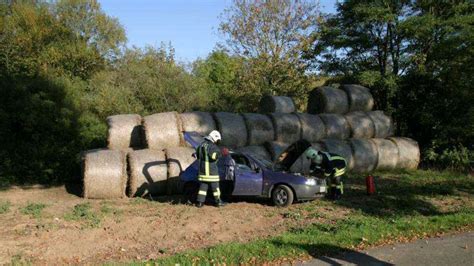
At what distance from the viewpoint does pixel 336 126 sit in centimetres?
1620

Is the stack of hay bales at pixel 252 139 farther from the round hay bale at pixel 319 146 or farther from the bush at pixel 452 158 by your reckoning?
the bush at pixel 452 158

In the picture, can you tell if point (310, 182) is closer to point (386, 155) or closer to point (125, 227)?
point (125, 227)

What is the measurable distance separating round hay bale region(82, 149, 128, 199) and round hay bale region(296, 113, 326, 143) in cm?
614

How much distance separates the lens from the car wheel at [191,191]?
11.9 m

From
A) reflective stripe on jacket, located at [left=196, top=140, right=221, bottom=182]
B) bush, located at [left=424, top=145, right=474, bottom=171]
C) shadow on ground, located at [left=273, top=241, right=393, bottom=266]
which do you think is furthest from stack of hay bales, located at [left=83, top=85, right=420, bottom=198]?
shadow on ground, located at [left=273, top=241, right=393, bottom=266]

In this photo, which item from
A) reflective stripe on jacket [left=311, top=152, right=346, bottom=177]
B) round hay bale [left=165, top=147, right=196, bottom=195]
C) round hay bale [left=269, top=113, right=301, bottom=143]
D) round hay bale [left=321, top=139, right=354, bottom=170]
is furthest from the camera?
round hay bale [left=321, top=139, right=354, bottom=170]

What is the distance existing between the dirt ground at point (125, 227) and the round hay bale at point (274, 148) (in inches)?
97.4

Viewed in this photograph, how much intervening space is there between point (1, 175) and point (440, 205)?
1248 centimetres

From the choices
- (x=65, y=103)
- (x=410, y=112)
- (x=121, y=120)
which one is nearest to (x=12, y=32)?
(x=65, y=103)

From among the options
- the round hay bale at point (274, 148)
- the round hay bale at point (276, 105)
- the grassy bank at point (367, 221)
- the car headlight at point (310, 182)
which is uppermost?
the round hay bale at point (276, 105)

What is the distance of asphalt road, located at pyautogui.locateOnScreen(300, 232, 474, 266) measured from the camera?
707 centimetres

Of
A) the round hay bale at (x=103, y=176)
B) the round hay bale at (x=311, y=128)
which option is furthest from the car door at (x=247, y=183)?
the round hay bale at (x=311, y=128)

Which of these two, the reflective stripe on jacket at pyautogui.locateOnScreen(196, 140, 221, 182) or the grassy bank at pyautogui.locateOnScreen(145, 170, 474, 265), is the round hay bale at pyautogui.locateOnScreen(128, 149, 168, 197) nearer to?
the reflective stripe on jacket at pyautogui.locateOnScreen(196, 140, 221, 182)

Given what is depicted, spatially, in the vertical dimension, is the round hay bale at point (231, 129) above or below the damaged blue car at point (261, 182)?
above
